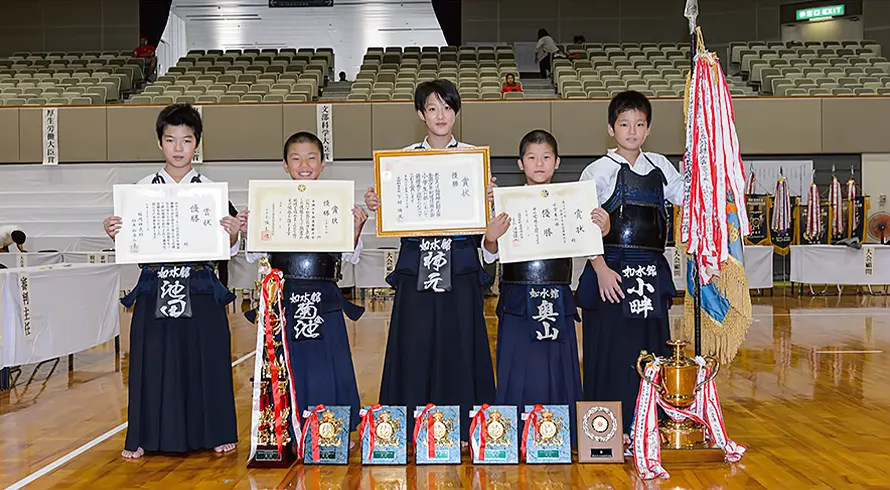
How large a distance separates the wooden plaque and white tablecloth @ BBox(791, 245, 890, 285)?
8.68 meters

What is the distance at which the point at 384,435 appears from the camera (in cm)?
321

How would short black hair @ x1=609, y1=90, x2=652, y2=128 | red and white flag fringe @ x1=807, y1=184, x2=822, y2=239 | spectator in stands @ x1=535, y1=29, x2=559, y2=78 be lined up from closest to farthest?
short black hair @ x1=609, y1=90, x2=652, y2=128
red and white flag fringe @ x1=807, y1=184, x2=822, y2=239
spectator in stands @ x1=535, y1=29, x2=559, y2=78

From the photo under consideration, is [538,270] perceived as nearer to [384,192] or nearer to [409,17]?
[384,192]

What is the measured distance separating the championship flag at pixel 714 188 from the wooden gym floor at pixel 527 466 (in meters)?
0.61

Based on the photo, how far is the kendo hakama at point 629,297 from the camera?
335 centimetres

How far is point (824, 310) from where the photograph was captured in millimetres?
9281

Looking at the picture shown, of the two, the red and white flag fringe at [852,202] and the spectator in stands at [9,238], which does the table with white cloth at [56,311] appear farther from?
the red and white flag fringe at [852,202]

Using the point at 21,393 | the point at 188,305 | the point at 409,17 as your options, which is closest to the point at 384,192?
the point at 188,305

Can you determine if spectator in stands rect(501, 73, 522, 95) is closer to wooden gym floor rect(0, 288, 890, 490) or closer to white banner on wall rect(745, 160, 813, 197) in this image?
white banner on wall rect(745, 160, 813, 197)

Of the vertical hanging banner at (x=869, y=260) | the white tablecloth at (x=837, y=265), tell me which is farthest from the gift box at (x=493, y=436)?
the vertical hanging banner at (x=869, y=260)

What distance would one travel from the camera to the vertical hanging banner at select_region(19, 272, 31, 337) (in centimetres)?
506

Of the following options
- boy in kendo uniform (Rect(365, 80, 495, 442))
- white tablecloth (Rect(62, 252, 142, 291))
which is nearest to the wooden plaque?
boy in kendo uniform (Rect(365, 80, 495, 442))

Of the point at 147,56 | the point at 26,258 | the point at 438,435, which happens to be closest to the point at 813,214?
the point at 438,435

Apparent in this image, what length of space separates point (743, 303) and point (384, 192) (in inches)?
62.2
